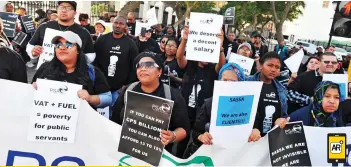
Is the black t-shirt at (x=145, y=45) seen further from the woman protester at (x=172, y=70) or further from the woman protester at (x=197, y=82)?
the woman protester at (x=197, y=82)

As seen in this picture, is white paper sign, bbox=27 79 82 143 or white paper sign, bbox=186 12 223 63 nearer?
white paper sign, bbox=27 79 82 143

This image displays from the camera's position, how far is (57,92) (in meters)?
2.77

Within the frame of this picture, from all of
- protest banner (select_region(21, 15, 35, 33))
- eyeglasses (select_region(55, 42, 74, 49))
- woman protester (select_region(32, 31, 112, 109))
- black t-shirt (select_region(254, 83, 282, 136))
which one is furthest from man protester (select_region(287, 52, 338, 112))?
protest banner (select_region(21, 15, 35, 33))

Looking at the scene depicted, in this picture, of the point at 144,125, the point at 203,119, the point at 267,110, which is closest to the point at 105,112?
the point at 203,119

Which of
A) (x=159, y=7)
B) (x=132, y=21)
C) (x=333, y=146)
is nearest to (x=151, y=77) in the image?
(x=333, y=146)

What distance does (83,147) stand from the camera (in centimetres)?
296

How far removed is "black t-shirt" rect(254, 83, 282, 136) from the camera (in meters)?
3.49

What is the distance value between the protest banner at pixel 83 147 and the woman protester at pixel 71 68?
10.2 inches

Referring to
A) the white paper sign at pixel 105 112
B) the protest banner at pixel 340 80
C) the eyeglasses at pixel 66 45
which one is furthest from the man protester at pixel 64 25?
the protest banner at pixel 340 80

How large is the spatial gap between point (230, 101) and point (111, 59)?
8.35 feet

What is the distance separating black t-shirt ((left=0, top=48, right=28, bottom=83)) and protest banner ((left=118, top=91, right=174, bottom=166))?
1056 mm

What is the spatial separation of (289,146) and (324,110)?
23.7 inches

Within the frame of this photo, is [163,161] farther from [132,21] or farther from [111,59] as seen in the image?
[132,21]

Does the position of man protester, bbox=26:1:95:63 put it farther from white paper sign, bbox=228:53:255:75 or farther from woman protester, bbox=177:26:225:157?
white paper sign, bbox=228:53:255:75
